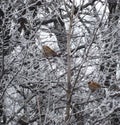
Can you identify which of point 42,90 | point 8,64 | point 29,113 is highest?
point 8,64

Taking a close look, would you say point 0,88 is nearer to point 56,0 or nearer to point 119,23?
point 56,0

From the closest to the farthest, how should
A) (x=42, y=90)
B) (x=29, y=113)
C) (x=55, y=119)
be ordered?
(x=55, y=119)
(x=42, y=90)
(x=29, y=113)

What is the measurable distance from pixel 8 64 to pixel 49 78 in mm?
639

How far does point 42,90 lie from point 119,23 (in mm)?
2278

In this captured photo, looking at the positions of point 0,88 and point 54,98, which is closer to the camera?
point 0,88

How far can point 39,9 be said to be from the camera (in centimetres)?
665

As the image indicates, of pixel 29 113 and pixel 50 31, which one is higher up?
pixel 50 31

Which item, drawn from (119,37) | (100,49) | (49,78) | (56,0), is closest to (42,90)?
(49,78)

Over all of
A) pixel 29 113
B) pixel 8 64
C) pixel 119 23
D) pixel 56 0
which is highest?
pixel 56 0

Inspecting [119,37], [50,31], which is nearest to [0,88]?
[50,31]

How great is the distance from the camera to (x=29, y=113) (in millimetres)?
5918

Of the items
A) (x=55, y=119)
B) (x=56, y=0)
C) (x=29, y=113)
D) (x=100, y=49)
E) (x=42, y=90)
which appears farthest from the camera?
(x=56, y=0)

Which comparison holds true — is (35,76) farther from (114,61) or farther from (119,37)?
(119,37)

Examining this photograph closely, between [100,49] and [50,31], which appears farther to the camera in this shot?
[50,31]
